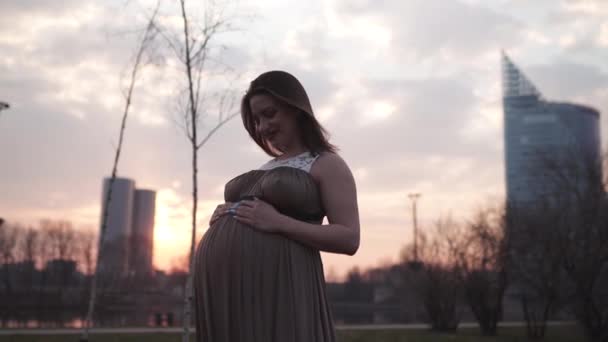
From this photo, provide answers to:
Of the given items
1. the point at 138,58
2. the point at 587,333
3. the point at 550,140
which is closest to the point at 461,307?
the point at 587,333

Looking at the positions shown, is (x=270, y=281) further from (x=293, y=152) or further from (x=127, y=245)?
(x=127, y=245)

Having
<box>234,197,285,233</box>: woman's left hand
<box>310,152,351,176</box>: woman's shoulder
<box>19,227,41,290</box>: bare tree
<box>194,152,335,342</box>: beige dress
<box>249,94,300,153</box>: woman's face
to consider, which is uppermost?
<box>19,227,41,290</box>: bare tree

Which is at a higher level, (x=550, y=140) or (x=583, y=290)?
(x=550, y=140)

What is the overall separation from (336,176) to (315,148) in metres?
0.17

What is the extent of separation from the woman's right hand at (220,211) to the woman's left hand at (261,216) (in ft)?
0.46

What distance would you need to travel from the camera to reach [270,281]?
75.9 inches

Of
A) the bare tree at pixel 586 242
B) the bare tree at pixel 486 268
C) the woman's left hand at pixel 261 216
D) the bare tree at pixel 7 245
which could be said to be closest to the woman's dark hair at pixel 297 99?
the woman's left hand at pixel 261 216

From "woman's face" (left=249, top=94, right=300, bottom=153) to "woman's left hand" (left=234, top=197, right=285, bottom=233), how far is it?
0.90 ft

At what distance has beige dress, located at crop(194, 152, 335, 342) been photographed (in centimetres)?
190

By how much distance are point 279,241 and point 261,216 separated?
10 centimetres

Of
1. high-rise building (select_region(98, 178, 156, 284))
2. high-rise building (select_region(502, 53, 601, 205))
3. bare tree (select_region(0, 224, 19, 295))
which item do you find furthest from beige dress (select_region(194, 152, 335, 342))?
high-rise building (select_region(502, 53, 601, 205))

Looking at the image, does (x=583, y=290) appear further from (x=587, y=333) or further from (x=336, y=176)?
(x=336, y=176)

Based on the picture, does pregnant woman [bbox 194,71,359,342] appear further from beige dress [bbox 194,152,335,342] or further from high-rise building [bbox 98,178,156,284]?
high-rise building [bbox 98,178,156,284]

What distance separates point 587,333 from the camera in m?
16.6
